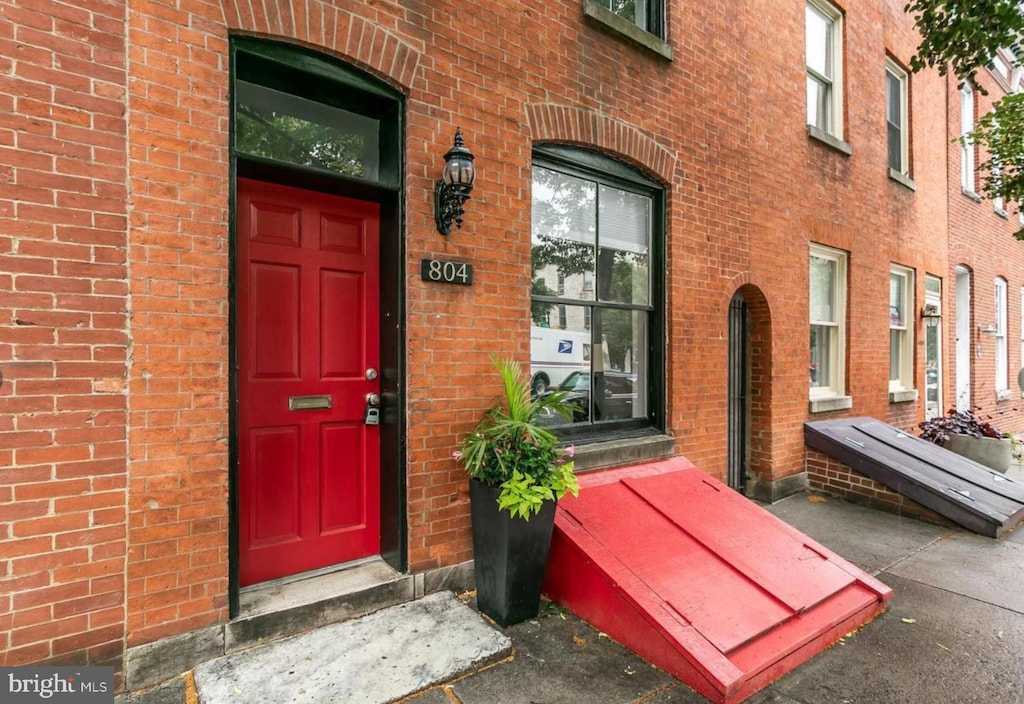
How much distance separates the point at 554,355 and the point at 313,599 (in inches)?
95.3

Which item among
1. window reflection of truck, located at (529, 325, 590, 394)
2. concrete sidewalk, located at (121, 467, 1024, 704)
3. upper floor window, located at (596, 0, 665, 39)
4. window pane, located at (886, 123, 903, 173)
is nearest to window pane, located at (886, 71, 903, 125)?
window pane, located at (886, 123, 903, 173)

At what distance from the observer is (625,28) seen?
14.8 feet

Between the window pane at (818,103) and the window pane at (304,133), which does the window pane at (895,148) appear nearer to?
the window pane at (818,103)

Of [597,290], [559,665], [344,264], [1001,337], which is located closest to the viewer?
[559,665]

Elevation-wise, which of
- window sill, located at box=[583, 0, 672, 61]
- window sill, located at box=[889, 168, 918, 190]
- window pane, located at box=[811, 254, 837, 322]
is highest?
window sill, located at box=[583, 0, 672, 61]

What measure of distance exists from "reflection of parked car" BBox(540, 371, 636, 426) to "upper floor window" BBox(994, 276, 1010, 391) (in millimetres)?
11131

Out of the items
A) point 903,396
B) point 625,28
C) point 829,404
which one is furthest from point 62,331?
point 903,396

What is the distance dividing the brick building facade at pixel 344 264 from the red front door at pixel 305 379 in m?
0.02

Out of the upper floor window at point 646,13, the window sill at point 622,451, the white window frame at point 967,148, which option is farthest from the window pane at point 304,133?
the white window frame at point 967,148

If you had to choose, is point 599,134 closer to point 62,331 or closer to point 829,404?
point 62,331

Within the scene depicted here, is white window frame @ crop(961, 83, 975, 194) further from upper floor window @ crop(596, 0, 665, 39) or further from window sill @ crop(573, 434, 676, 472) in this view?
window sill @ crop(573, 434, 676, 472)

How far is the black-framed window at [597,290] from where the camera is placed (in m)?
4.29

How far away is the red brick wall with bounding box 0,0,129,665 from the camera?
227 centimetres

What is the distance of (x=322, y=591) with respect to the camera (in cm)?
305
